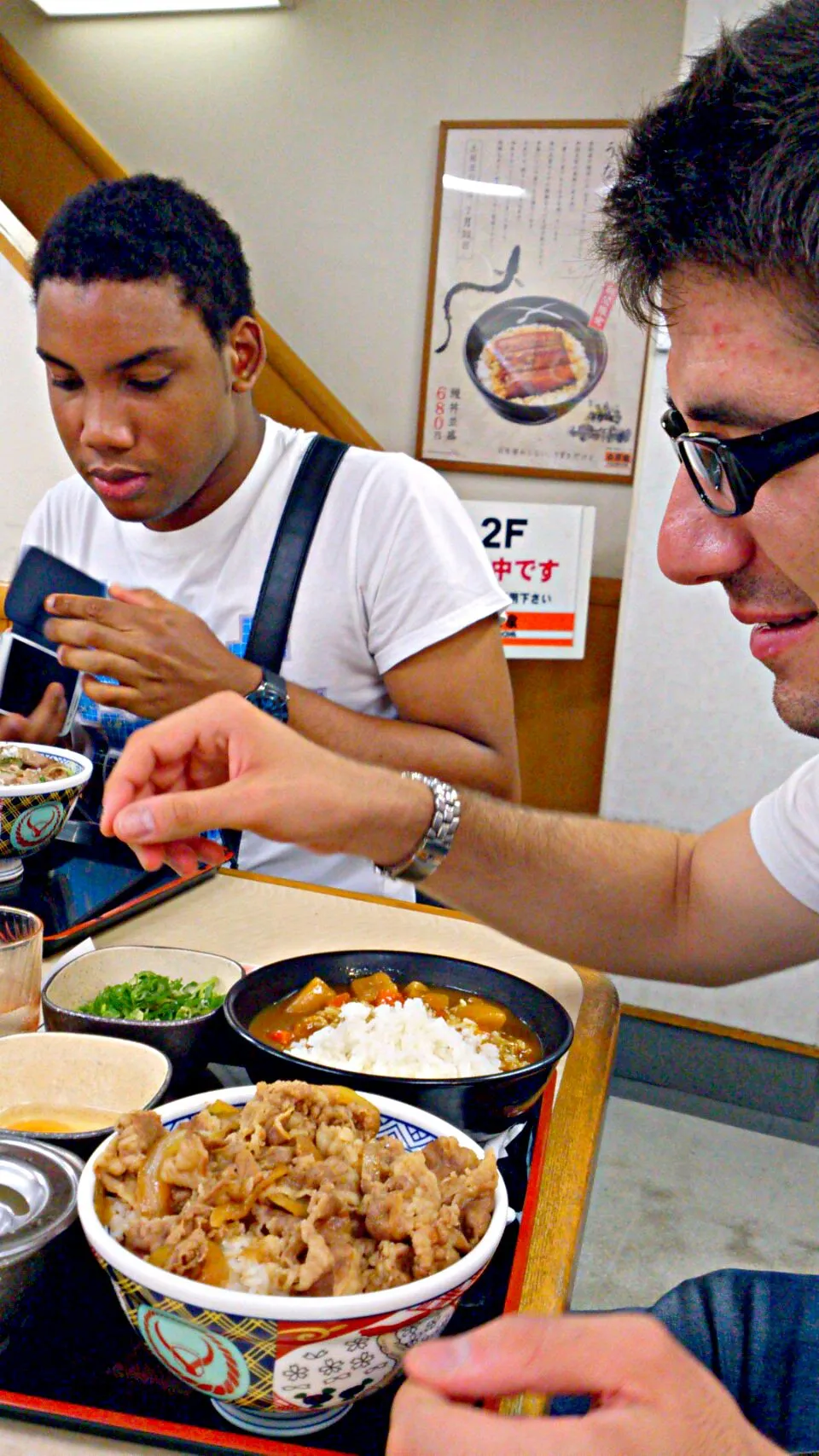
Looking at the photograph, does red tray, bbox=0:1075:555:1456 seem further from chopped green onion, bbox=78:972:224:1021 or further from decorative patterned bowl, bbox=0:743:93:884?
decorative patterned bowl, bbox=0:743:93:884

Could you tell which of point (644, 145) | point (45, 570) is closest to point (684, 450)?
point (644, 145)

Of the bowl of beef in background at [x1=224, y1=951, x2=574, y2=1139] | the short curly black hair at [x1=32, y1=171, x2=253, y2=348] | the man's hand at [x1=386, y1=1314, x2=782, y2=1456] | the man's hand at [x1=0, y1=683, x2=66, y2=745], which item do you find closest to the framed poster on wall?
the short curly black hair at [x1=32, y1=171, x2=253, y2=348]

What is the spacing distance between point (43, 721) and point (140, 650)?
439 mm

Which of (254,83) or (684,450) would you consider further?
(254,83)

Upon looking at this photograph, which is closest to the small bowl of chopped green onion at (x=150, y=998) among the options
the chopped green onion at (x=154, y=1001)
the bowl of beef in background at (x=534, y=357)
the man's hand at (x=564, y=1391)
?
the chopped green onion at (x=154, y=1001)

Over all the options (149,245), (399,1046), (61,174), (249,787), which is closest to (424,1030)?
(399,1046)

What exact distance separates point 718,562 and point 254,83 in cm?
366

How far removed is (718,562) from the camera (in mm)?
1038

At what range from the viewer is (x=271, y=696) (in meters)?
1.92

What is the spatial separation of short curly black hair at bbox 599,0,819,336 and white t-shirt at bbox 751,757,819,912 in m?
0.62

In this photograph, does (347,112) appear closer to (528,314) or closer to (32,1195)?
(528,314)

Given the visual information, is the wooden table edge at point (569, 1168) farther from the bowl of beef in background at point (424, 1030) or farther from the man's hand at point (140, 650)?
the man's hand at point (140, 650)

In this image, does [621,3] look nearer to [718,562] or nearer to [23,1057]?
[718,562]

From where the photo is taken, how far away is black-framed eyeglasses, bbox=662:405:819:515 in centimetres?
91
